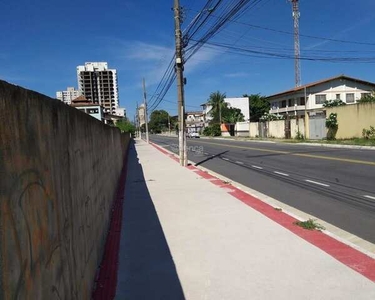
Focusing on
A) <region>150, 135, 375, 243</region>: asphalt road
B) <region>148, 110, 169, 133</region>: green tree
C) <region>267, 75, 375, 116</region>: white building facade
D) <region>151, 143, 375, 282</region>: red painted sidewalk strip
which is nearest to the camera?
<region>151, 143, 375, 282</region>: red painted sidewalk strip

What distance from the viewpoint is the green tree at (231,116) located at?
263ft

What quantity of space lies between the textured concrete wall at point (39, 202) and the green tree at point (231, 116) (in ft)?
253

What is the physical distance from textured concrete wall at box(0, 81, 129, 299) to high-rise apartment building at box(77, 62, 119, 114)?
49724mm

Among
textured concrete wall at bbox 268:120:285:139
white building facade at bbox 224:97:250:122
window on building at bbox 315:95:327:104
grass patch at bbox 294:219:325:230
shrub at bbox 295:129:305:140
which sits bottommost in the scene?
grass patch at bbox 294:219:325:230

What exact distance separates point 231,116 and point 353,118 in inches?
1924

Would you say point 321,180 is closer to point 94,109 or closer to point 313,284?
point 313,284

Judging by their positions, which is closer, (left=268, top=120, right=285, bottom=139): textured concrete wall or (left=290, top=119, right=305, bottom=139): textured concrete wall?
(left=290, top=119, right=305, bottom=139): textured concrete wall

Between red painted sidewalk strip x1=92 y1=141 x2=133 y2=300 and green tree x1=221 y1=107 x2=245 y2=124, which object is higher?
green tree x1=221 y1=107 x2=245 y2=124

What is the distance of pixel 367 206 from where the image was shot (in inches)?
324

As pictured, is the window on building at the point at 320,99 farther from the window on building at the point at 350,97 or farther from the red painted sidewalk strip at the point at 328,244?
the red painted sidewalk strip at the point at 328,244

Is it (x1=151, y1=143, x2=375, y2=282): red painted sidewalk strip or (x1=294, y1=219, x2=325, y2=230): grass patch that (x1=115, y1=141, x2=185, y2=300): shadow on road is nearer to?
(x1=151, y1=143, x2=375, y2=282): red painted sidewalk strip

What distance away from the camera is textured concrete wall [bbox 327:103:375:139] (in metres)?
30.7

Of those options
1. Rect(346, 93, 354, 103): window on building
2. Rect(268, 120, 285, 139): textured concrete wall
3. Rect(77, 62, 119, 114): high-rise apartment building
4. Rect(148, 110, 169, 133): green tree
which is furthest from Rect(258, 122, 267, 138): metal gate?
Rect(148, 110, 169, 133): green tree

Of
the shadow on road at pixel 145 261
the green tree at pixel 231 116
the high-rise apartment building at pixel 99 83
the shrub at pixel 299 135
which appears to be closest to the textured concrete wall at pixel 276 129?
the shrub at pixel 299 135
